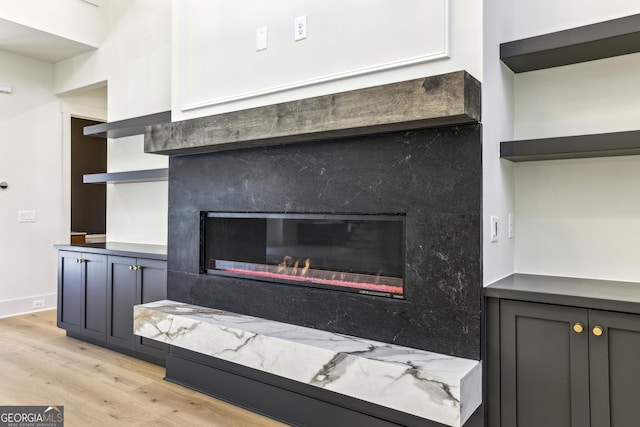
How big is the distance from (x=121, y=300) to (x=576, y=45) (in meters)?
3.33

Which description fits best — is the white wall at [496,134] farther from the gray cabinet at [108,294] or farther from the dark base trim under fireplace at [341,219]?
the gray cabinet at [108,294]

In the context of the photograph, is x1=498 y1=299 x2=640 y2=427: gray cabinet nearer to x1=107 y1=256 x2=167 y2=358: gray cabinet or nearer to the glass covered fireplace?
the glass covered fireplace

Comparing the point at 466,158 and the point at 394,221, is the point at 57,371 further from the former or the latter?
the point at 466,158

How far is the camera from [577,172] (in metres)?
2.12

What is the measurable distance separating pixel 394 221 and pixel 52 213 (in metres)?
4.40

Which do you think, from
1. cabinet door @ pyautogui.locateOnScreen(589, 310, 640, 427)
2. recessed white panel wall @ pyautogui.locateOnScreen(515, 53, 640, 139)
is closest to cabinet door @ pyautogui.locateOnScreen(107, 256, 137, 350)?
recessed white panel wall @ pyautogui.locateOnScreen(515, 53, 640, 139)

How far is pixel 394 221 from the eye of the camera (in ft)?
6.93

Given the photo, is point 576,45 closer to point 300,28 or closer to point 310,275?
point 300,28

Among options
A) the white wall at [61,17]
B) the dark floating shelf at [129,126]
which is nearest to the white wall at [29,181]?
the white wall at [61,17]

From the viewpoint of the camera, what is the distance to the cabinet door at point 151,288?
3.11 meters

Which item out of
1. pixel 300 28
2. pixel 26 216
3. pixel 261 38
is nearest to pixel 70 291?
pixel 26 216

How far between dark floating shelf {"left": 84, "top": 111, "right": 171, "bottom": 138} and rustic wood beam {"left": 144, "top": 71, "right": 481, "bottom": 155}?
0.94m

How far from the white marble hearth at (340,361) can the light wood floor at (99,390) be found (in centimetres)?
33

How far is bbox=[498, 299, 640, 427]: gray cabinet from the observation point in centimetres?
163
